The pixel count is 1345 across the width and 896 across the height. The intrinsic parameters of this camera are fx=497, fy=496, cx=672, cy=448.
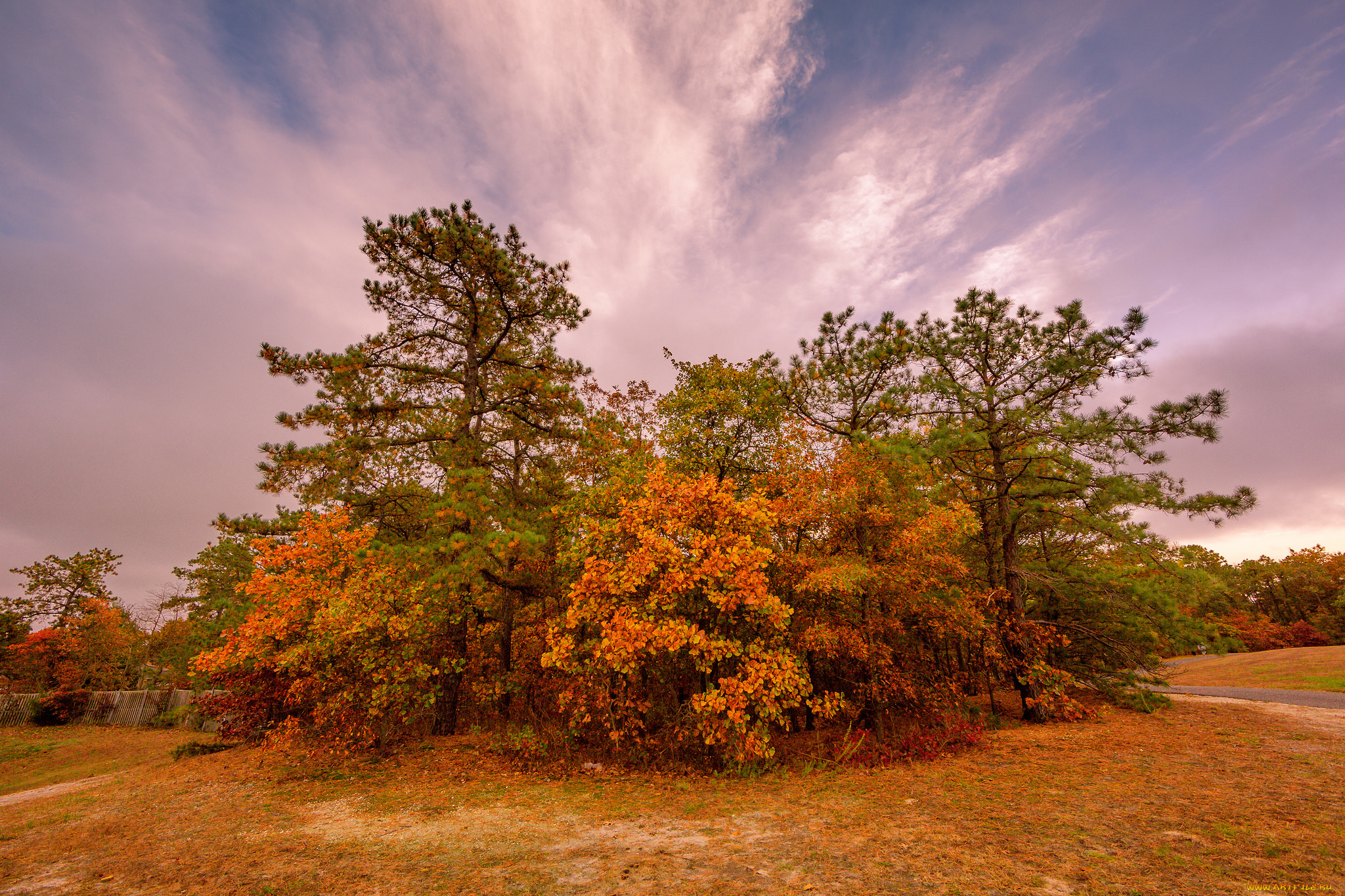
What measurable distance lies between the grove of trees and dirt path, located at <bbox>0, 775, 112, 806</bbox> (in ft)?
8.94

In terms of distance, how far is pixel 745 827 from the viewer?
6910 mm

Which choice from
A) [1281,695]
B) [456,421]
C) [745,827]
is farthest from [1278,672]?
[456,421]

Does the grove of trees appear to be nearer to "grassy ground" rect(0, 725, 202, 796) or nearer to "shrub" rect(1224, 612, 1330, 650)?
"grassy ground" rect(0, 725, 202, 796)

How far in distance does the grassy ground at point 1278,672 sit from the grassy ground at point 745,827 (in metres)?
12.6

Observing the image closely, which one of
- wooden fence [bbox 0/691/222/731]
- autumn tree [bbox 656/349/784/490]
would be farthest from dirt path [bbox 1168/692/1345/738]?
wooden fence [bbox 0/691/222/731]

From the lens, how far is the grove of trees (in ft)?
33.6

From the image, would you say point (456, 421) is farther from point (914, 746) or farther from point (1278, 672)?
point (1278, 672)

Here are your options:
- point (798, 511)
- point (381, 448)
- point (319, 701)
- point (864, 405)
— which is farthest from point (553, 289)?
point (319, 701)

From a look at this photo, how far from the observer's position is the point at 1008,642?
13984 mm

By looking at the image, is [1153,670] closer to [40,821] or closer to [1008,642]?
[1008,642]

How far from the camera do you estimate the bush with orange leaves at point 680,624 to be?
9.16 metres

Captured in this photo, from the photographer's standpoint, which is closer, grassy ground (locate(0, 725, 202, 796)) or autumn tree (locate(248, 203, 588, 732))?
autumn tree (locate(248, 203, 588, 732))

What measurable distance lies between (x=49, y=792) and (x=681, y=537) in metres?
15.1

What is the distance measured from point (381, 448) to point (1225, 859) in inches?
586
